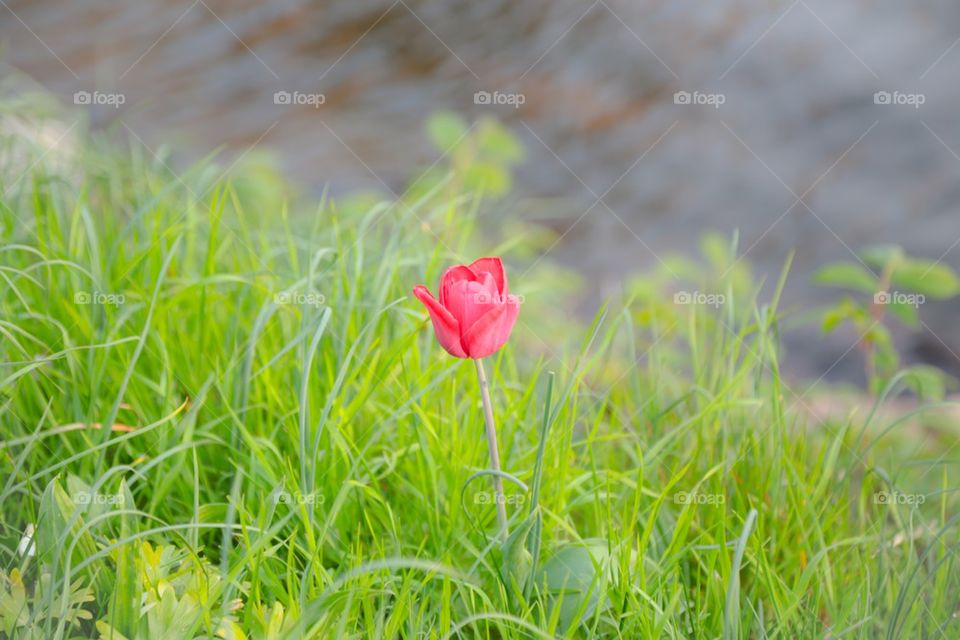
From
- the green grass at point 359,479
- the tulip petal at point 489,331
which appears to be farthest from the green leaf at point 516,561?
the tulip petal at point 489,331

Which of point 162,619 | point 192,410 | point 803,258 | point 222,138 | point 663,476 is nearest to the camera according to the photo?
point 162,619

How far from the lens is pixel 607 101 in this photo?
5363mm

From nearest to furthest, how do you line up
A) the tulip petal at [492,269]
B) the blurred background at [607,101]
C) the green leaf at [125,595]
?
1. the green leaf at [125,595]
2. the tulip petal at [492,269]
3. the blurred background at [607,101]

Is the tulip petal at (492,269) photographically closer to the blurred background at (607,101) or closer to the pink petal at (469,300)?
the pink petal at (469,300)

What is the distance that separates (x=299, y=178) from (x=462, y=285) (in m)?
3.68

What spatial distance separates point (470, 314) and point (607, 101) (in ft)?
14.0

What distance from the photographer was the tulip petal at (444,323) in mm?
1288

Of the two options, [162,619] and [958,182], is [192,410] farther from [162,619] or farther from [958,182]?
[958,182]

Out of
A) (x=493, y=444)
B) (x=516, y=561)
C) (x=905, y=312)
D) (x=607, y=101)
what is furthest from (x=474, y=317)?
(x=607, y=101)

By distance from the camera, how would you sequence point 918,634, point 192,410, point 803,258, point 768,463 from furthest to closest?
point 803,258
point 768,463
point 192,410
point 918,634

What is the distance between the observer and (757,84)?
5418 mm

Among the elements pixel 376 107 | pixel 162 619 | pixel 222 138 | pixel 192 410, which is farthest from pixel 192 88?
pixel 162 619

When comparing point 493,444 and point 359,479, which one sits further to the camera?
point 359,479

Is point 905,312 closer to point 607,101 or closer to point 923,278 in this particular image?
point 923,278
